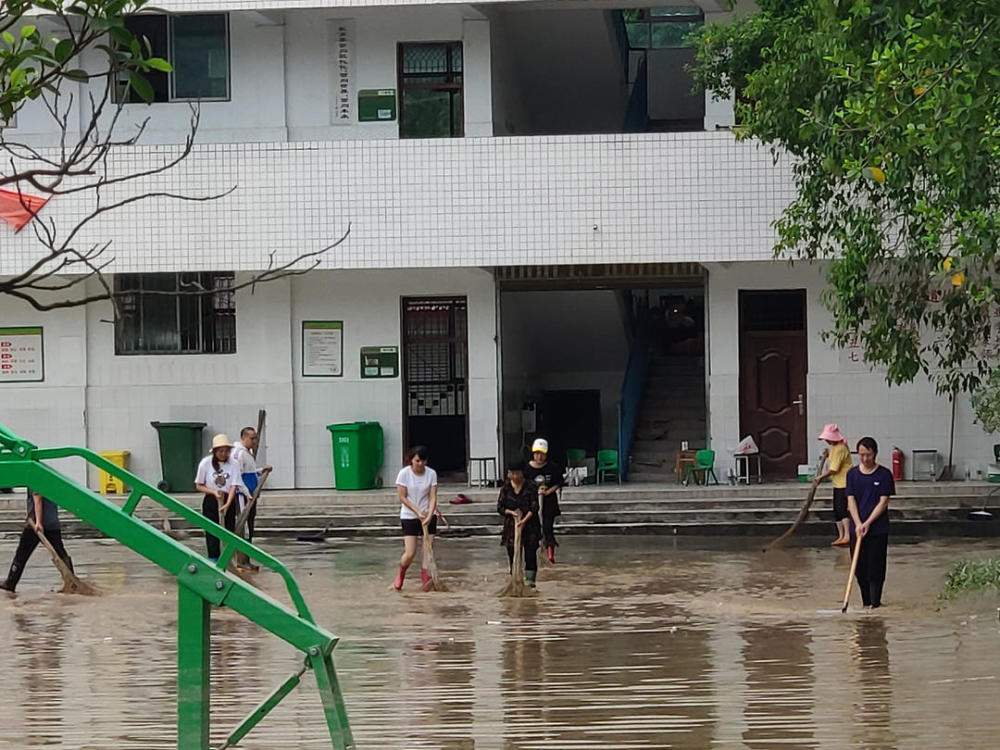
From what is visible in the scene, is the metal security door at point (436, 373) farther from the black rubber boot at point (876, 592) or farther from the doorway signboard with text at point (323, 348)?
the black rubber boot at point (876, 592)

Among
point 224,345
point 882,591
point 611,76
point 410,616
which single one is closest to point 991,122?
point 882,591

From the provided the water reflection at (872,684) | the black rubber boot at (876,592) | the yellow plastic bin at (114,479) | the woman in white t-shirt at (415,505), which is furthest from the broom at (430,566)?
the yellow plastic bin at (114,479)

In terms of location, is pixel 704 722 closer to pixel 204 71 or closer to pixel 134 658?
pixel 134 658

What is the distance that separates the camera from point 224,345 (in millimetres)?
24531

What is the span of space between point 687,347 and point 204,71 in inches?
376

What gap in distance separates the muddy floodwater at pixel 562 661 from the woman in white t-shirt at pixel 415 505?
32 cm

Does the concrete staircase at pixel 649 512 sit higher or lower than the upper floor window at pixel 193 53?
lower

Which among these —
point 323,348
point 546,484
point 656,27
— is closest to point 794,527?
point 546,484

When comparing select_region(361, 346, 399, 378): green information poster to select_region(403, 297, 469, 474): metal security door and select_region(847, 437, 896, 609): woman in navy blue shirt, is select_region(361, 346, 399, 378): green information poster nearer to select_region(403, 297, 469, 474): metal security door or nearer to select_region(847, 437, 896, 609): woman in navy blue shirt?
select_region(403, 297, 469, 474): metal security door

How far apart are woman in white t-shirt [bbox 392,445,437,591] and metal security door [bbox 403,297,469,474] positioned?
7.77 meters

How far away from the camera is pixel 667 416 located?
26562mm

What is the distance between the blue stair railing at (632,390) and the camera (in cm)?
2484

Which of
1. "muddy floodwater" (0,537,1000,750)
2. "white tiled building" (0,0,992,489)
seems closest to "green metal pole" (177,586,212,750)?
"muddy floodwater" (0,537,1000,750)

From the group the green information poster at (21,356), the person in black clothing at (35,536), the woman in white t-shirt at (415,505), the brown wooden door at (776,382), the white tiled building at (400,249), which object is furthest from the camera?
the green information poster at (21,356)
